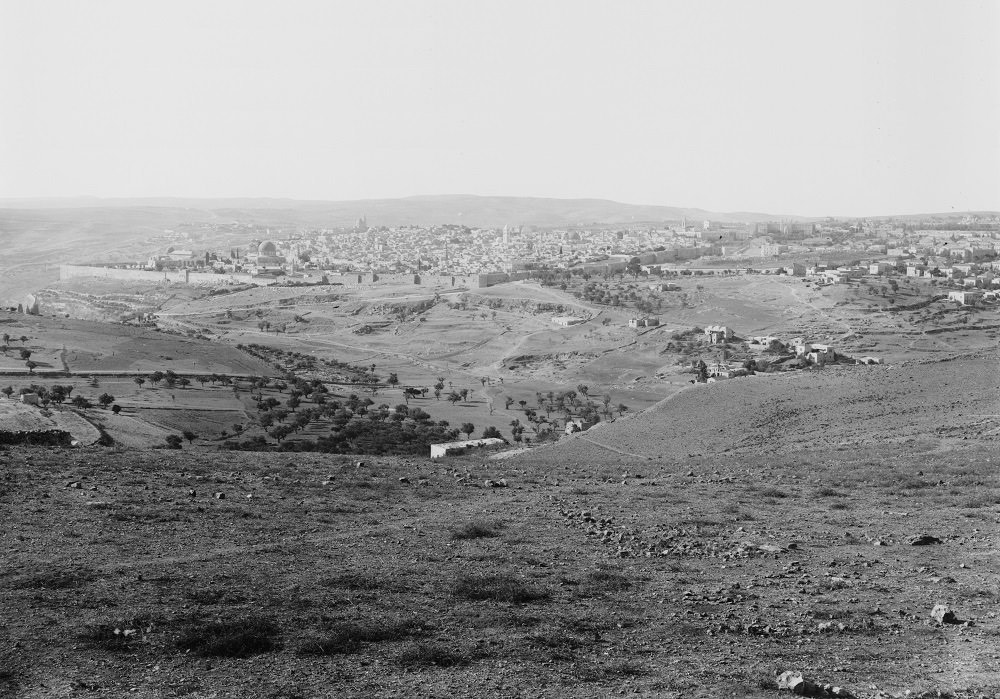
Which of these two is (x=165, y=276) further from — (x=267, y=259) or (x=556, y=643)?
(x=556, y=643)

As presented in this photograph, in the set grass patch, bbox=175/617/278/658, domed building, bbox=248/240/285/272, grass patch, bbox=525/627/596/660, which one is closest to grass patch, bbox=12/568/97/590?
grass patch, bbox=175/617/278/658

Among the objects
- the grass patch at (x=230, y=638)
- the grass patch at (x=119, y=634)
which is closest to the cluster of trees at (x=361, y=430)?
the grass patch at (x=119, y=634)

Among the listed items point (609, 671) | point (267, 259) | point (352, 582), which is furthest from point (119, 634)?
point (267, 259)

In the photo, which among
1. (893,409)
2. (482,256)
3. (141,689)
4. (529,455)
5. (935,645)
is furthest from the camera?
(482,256)

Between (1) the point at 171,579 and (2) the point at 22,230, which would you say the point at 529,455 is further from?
(2) the point at 22,230

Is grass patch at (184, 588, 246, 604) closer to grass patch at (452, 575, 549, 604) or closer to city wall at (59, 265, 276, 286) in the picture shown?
grass patch at (452, 575, 549, 604)

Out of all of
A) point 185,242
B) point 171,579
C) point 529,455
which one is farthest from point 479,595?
point 185,242

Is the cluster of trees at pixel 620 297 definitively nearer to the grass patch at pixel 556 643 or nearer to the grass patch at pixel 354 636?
the grass patch at pixel 556 643
